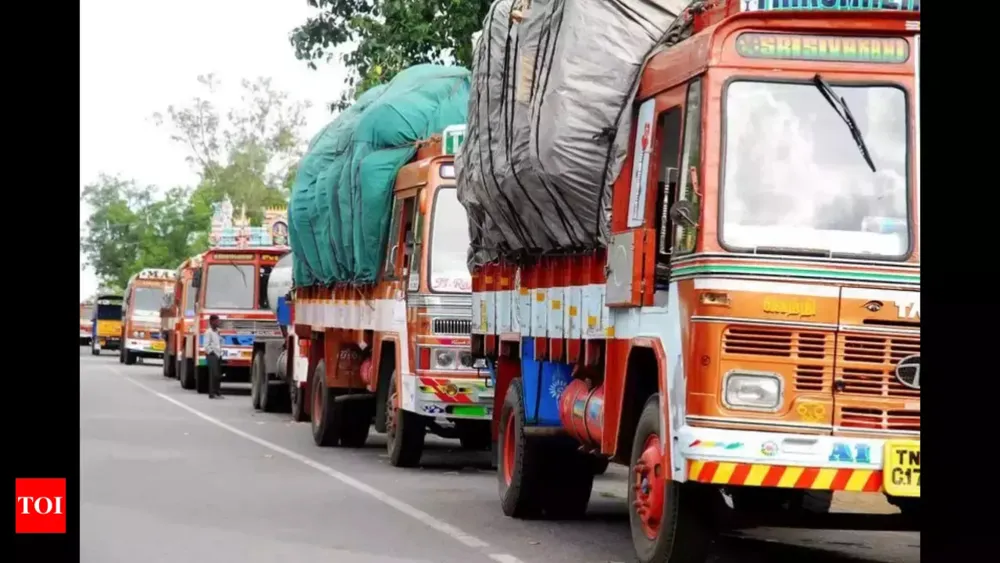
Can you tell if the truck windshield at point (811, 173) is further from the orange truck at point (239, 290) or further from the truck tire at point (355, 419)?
the orange truck at point (239, 290)

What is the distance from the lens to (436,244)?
17109 millimetres

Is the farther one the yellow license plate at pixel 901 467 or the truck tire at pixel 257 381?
the truck tire at pixel 257 381

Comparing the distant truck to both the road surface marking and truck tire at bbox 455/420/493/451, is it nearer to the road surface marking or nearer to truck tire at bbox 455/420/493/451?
the road surface marking

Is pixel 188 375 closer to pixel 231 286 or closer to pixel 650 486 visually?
pixel 231 286

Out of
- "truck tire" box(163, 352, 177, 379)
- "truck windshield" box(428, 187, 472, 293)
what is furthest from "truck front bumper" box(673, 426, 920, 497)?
"truck tire" box(163, 352, 177, 379)

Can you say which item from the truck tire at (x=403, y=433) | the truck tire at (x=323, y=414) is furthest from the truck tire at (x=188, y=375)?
the truck tire at (x=403, y=433)

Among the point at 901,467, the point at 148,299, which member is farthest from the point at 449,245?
the point at 148,299

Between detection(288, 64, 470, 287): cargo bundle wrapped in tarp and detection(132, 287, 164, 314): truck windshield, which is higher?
detection(288, 64, 470, 287): cargo bundle wrapped in tarp

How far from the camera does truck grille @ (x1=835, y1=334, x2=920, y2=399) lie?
9.44m
